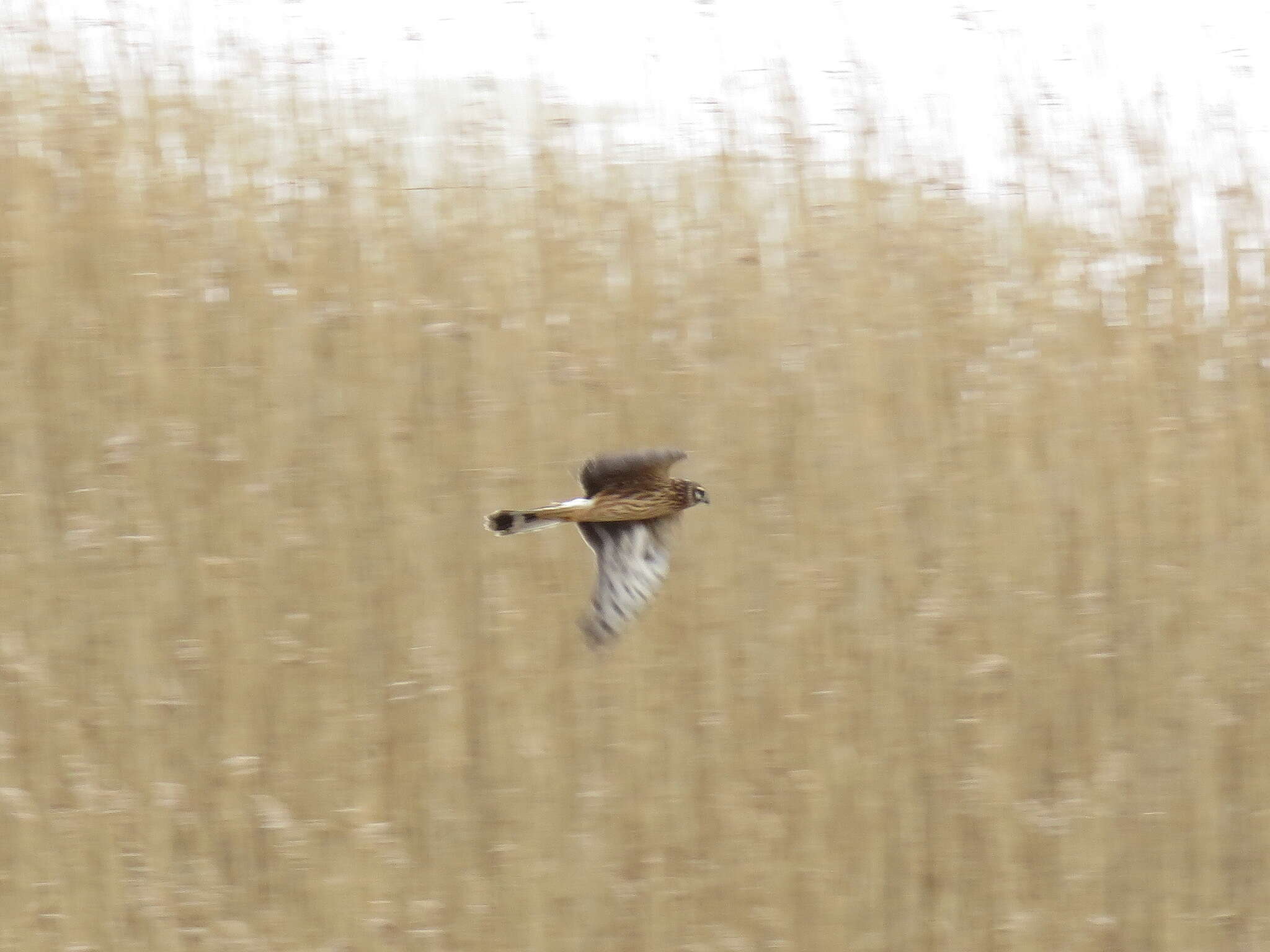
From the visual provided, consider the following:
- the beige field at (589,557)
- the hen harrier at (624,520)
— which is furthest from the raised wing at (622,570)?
the beige field at (589,557)

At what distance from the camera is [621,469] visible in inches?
65.3

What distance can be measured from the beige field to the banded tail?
354mm

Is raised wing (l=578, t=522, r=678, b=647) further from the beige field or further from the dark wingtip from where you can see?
the beige field

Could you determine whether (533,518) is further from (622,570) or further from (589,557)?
(589,557)

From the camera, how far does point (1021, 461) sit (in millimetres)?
2104

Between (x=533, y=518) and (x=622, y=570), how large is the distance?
0.13 metres

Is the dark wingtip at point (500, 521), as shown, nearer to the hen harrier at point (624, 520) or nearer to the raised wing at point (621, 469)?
the hen harrier at point (624, 520)

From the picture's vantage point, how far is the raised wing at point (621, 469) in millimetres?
1657

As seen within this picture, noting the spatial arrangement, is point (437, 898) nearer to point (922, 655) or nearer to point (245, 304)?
point (922, 655)

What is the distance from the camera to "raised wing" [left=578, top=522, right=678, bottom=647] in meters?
1.60

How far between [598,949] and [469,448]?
74cm

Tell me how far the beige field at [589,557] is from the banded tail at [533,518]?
1.16 ft

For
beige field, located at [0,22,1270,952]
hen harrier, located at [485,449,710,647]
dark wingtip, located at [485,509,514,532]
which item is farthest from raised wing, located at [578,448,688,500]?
beige field, located at [0,22,1270,952]

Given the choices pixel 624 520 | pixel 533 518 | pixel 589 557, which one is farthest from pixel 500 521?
pixel 589 557
